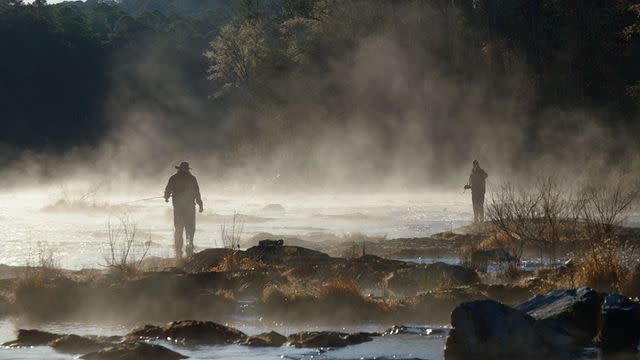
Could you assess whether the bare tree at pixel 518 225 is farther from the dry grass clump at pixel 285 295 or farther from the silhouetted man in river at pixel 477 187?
the silhouetted man in river at pixel 477 187

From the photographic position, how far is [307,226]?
40.6m

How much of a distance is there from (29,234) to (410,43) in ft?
112

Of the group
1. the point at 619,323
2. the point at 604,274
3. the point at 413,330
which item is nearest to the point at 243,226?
the point at 604,274

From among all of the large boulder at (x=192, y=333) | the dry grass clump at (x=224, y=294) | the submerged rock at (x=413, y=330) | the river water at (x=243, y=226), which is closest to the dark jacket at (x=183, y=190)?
the river water at (x=243, y=226)

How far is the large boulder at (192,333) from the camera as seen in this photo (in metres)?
14.5

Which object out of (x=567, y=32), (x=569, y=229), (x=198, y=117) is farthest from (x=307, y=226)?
(x=198, y=117)

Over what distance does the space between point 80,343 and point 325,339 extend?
110 inches

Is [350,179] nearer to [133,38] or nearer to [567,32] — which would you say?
[567,32]

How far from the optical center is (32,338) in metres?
14.5

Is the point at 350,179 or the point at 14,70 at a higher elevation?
the point at 14,70

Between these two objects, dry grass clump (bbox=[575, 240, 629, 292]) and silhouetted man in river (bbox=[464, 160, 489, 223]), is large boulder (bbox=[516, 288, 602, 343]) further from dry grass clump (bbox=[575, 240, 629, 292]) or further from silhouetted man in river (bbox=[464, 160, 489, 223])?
silhouetted man in river (bbox=[464, 160, 489, 223])

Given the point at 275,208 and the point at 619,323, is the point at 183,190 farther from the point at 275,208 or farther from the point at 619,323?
the point at 275,208

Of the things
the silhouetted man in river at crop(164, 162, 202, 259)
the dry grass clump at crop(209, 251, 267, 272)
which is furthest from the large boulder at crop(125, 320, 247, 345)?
the silhouetted man in river at crop(164, 162, 202, 259)

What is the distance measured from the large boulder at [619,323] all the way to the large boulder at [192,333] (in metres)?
4.21
